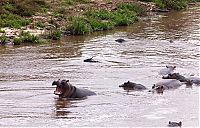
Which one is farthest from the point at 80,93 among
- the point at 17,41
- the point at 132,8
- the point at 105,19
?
the point at 132,8

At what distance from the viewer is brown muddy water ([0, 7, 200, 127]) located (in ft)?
42.8

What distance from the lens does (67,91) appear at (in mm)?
14883

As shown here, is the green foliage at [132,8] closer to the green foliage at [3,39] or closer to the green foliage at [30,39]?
the green foliage at [30,39]

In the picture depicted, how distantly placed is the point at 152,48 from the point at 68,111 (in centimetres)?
1117

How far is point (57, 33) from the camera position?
2625 cm

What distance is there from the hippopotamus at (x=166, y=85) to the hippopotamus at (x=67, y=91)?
216cm

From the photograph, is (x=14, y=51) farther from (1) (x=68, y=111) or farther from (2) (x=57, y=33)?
(1) (x=68, y=111)

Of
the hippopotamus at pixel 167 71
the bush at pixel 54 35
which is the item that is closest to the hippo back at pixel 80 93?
the hippopotamus at pixel 167 71

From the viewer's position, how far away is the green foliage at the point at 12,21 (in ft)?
87.7

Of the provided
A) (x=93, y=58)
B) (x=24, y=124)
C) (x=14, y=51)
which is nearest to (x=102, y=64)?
(x=93, y=58)

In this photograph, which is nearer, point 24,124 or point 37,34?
point 24,124

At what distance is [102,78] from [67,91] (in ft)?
9.25

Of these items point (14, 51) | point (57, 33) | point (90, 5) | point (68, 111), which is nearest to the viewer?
point (68, 111)

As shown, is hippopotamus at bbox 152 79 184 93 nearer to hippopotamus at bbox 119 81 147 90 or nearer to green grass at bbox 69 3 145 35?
hippopotamus at bbox 119 81 147 90
